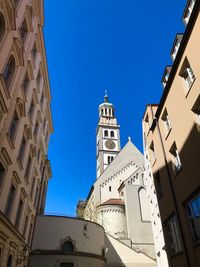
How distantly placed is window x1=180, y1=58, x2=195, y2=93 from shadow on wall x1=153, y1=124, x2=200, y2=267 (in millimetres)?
2635

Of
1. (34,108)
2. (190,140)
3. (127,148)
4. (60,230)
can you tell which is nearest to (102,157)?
(127,148)

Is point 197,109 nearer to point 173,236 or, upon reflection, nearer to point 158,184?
point 158,184

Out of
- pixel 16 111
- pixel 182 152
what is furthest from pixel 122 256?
pixel 16 111

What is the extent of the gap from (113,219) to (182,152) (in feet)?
110

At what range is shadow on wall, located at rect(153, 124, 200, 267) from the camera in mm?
10562

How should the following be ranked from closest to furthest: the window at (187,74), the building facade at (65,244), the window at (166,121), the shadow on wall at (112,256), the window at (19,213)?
1. the window at (187,74)
2. the window at (166,121)
3. the window at (19,213)
4. the building facade at (65,244)
5. the shadow on wall at (112,256)

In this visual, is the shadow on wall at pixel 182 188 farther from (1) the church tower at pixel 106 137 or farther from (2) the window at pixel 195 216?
(1) the church tower at pixel 106 137

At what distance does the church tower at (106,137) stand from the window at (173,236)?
4667cm

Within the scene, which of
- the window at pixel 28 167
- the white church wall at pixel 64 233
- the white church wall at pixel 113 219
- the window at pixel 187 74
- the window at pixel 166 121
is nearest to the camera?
the window at pixel 187 74

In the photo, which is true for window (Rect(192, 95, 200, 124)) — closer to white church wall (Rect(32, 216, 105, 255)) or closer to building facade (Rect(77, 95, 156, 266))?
white church wall (Rect(32, 216, 105, 255))

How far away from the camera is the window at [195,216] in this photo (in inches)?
407

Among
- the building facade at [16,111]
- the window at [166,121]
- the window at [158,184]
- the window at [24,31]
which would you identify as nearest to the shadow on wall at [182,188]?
the window at [158,184]

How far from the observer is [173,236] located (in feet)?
43.0

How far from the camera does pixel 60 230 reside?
26031mm
